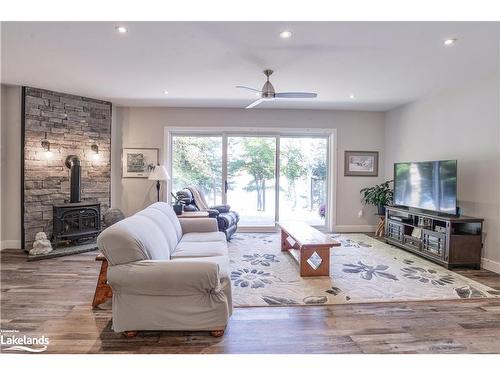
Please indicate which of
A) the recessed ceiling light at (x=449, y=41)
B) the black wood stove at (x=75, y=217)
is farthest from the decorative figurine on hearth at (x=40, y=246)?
the recessed ceiling light at (x=449, y=41)

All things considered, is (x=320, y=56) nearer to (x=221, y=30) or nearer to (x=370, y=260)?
(x=221, y=30)

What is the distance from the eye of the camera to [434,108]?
4.98 m

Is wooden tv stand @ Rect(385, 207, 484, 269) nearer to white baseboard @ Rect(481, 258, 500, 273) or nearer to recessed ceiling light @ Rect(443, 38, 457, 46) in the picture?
white baseboard @ Rect(481, 258, 500, 273)

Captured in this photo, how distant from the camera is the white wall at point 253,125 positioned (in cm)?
605

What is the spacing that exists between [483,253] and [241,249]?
11.1ft

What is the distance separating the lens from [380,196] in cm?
588

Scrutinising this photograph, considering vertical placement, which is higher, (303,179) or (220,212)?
(303,179)

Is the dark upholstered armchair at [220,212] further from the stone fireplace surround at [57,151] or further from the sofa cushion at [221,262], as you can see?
the sofa cushion at [221,262]

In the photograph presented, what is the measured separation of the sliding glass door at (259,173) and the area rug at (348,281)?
1777 millimetres

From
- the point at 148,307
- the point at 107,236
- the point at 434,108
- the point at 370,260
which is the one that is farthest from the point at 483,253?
the point at 107,236

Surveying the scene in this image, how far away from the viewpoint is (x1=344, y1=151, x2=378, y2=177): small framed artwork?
6.41 metres

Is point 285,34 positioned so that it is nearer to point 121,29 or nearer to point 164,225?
point 121,29

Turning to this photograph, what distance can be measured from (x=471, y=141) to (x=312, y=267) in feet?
9.78

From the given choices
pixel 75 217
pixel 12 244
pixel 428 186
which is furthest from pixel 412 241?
pixel 12 244
